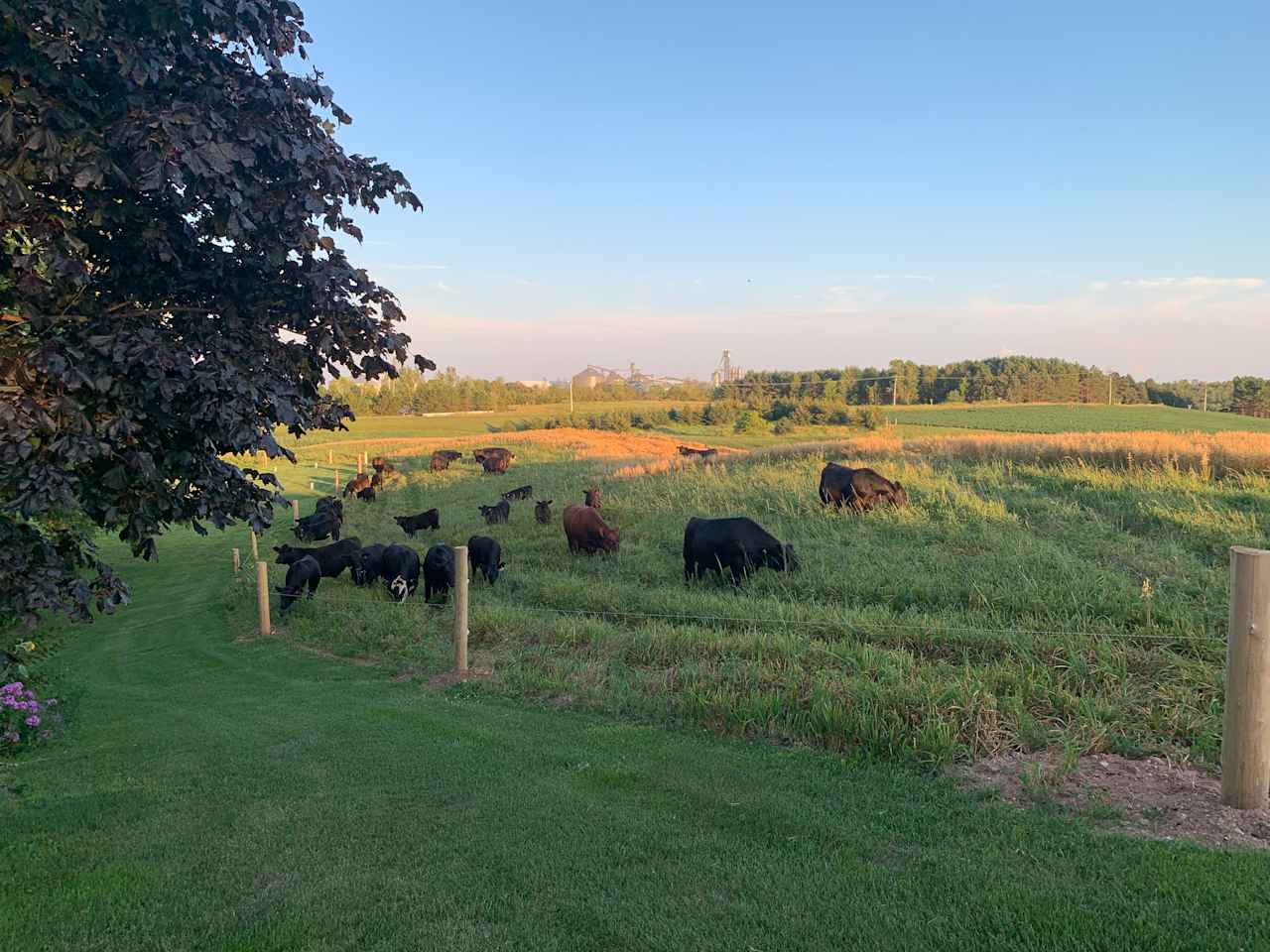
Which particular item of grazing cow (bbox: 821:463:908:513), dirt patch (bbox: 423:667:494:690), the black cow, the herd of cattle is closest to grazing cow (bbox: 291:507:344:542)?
the herd of cattle

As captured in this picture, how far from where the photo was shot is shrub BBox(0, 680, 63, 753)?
22.8 feet

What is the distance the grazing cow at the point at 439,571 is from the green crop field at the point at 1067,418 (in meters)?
40.9

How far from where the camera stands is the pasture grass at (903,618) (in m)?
6.10

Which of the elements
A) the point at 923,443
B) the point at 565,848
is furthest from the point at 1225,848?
A: the point at 923,443

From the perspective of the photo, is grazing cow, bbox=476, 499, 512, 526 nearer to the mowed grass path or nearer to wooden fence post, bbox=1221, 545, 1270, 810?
the mowed grass path

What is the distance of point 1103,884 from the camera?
359cm

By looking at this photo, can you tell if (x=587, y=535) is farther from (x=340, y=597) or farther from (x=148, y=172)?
(x=148, y=172)

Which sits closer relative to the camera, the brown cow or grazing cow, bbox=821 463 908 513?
grazing cow, bbox=821 463 908 513

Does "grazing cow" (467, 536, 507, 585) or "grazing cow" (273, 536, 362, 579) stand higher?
"grazing cow" (467, 536, 507, 585)

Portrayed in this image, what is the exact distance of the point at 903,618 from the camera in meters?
9.36

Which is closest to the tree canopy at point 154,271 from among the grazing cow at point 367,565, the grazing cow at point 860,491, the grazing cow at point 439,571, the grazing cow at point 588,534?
the grazing cow at point 439,571

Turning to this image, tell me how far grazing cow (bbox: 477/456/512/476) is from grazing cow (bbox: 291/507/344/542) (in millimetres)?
10742

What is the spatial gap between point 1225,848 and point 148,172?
5.72m

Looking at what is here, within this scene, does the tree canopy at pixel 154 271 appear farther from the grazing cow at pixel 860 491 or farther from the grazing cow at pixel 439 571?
the grazing cow at pixel 860 491
